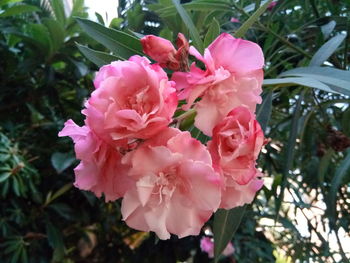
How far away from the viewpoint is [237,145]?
0.33 meters

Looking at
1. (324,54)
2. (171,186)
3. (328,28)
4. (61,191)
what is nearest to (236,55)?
(171,186)

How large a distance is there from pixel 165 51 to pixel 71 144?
0.69m

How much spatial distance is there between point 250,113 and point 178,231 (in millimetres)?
124

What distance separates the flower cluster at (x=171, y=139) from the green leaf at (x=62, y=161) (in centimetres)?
57

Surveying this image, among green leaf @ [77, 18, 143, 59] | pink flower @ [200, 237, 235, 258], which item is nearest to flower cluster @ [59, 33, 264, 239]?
green leaf @ [77, 18, 143, 59]

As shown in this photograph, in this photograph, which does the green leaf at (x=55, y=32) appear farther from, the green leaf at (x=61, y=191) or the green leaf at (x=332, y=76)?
the green leaf at (x=332, y=76)

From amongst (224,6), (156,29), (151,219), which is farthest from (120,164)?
(156,29)

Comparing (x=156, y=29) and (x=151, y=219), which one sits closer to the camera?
(x=151, y=219)

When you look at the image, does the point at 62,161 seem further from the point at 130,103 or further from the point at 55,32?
the point at 130,103

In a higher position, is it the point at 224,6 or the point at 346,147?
the point at 224,6

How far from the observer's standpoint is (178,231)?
34 centimetres

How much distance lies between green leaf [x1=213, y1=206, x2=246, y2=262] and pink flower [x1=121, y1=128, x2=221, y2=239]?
0.14 meters

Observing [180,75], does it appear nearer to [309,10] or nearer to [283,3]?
[283,3]

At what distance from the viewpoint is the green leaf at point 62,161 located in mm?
899
